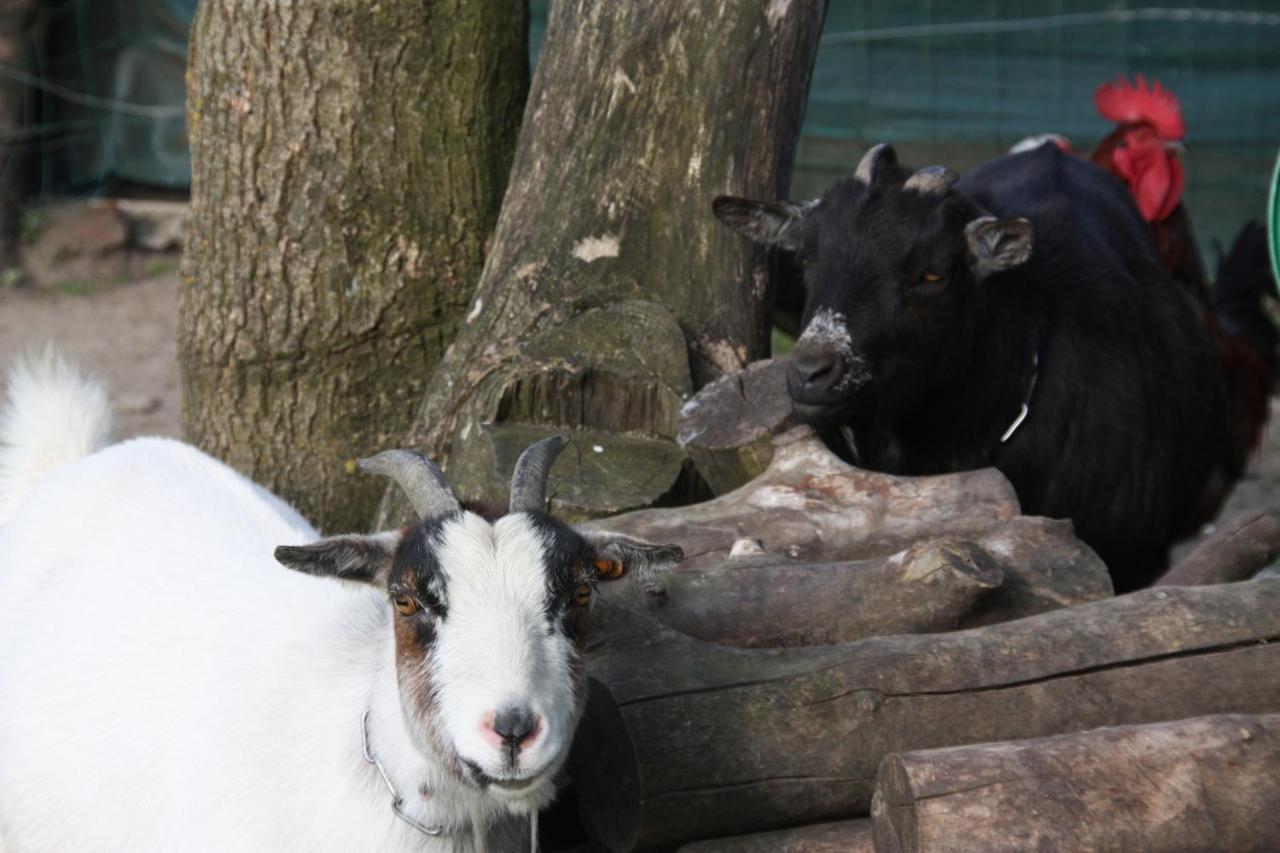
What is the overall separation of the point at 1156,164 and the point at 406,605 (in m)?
4.74

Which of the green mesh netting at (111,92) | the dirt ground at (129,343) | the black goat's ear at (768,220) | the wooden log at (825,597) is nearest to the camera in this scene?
the wooden log at (825,597)

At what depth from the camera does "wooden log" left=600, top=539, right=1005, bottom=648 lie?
3.42m

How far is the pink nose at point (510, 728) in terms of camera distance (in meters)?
2.59

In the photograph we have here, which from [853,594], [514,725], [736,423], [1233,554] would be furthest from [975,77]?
[514,725]

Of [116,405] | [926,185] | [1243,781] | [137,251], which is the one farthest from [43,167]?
[1243,781]

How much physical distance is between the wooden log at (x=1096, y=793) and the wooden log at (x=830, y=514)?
3.39 feet

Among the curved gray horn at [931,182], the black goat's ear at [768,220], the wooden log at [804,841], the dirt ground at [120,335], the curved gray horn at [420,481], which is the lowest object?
the dirt ground at [120,335]

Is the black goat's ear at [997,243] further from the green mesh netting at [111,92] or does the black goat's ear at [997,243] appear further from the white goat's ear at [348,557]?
the green mesh netting at [111,92]

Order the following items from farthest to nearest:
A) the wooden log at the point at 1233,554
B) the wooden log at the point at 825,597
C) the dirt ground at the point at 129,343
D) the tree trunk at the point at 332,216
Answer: the dirt ground at the point at 129,343 → the tree trunk at the point at 332,216 → the wooden log at the point at 1233,554 → the wooden log at the point at 825,597

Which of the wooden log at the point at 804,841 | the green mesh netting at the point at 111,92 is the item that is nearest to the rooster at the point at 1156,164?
the wooden log at the point at 804,841

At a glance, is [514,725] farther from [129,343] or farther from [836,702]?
[129,343]

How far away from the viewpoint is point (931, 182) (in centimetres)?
446

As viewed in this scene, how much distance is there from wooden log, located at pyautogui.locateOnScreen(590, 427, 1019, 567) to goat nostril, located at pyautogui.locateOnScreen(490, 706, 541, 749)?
1.21 metres

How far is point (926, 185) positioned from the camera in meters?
4.45
